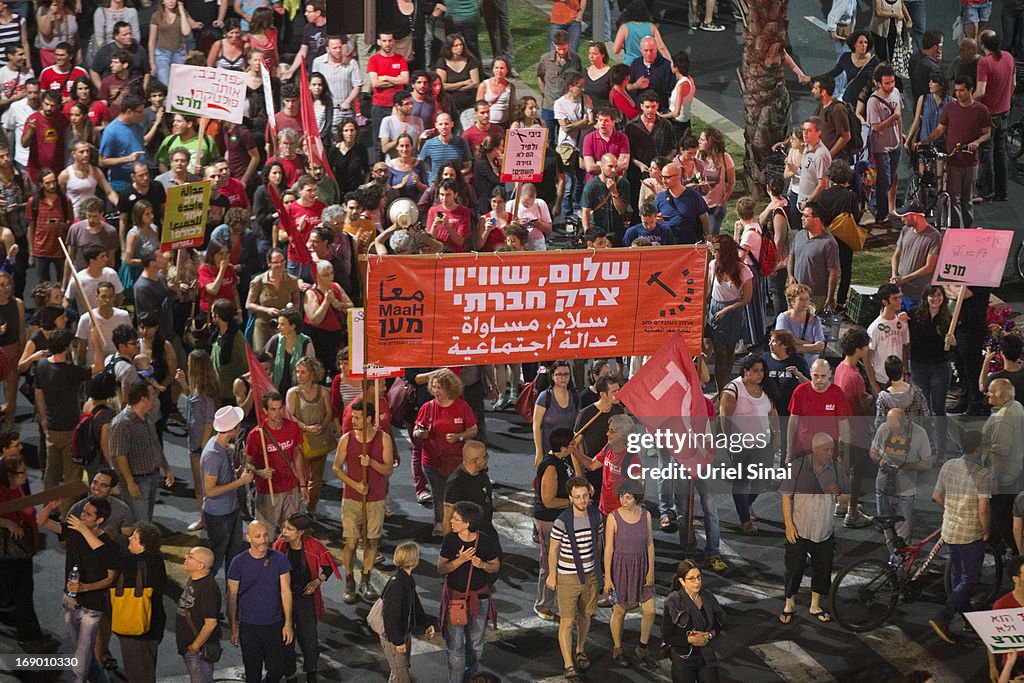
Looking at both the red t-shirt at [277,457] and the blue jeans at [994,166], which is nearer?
the red t-shirt at [277,457]

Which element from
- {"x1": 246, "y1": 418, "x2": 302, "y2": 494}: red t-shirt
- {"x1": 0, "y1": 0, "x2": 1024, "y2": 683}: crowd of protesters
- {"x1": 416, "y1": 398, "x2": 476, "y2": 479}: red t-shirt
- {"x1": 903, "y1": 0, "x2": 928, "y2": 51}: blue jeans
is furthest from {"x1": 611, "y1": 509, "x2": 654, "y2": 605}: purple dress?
{"x1": 903, "y1": 0, "x2": 928, "y2": 51}: blue jeans

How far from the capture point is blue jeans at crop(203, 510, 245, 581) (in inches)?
538

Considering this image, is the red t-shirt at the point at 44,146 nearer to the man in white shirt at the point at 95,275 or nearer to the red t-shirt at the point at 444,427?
the man in white shirt at the point at 95,275

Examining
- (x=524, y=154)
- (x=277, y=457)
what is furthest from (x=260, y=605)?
(x=524, y=154)

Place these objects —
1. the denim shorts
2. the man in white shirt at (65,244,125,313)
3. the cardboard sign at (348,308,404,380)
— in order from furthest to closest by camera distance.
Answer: the denim shorts → the man in white shirt at (65,244,125,313) → the cardboard sign at (348,308,404,380)

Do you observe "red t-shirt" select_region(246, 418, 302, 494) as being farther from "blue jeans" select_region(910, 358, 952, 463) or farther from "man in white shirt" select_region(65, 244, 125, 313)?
"blue jeans" select_region(910, 358, 952, 463)

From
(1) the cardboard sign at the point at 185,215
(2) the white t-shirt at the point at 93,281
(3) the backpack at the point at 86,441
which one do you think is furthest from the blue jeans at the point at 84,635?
(1) the cardboard sign at the point at 185,215

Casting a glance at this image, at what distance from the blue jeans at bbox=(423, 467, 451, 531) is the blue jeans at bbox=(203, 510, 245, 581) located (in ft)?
5.87

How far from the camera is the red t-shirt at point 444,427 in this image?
14539 millimetres

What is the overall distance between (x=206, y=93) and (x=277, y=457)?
22.5 feet

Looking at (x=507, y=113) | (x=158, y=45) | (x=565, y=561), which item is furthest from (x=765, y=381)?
(x=158, y=45)

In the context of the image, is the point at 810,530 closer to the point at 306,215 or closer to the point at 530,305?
the point at 530,305

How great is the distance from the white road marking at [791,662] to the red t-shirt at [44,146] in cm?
1042

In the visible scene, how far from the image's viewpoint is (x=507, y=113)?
21062 mm
